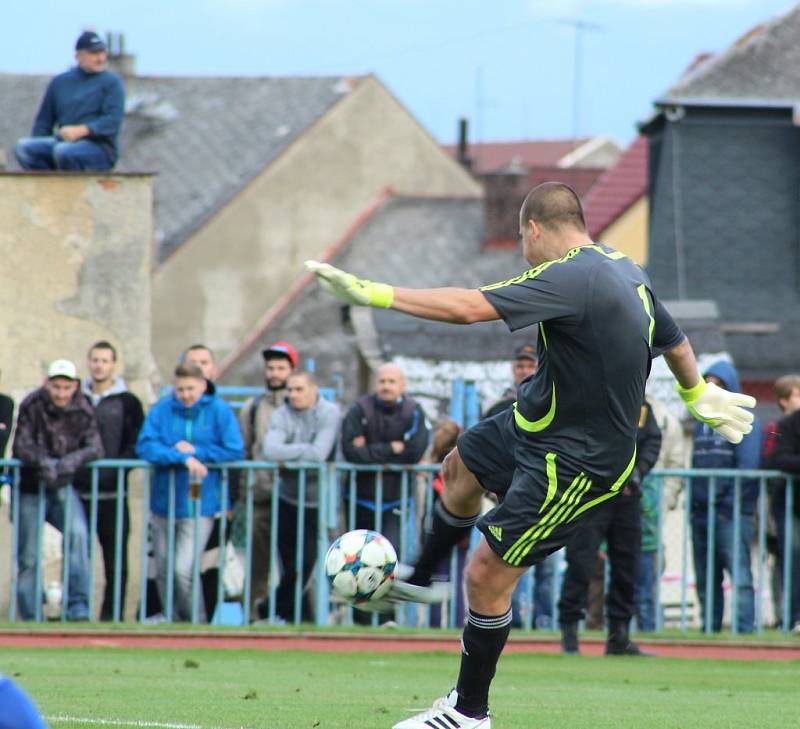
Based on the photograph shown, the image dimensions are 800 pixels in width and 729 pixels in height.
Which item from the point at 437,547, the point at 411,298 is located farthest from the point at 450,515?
the point at 411,298

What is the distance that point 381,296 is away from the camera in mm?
6605

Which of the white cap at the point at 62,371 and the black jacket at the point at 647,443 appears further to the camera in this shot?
the white cap at the point at 62,371

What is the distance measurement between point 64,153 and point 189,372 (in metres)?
3.25

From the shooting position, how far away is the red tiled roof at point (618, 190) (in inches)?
1660

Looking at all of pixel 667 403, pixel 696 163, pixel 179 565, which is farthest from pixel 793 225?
pixel 179 565

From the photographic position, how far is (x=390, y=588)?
26.2 feet

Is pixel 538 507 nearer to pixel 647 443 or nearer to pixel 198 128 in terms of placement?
pixel 647 443

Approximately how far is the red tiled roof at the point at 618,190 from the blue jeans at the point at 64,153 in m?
26.5

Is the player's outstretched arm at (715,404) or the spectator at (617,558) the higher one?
the player's outstretched arm at (715,404)

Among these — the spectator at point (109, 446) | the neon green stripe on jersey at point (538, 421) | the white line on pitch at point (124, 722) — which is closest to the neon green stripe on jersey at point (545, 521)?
the neon green stripe on jersey at point (538, 421)

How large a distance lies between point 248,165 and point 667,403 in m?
28.4

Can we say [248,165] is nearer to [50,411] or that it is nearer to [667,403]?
[667,403]

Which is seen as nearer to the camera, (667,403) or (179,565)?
(179,565)

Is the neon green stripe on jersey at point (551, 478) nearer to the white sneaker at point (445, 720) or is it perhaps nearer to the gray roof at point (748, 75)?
the white sneaker at point (445, 720)
